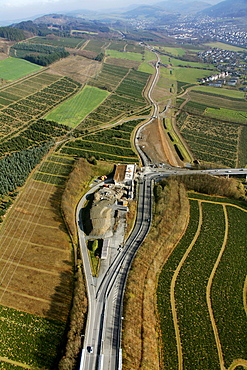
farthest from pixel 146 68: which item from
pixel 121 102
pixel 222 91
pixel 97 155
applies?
pixel 97 155

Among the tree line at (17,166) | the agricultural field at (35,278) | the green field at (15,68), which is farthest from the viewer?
the green field at (15,68)

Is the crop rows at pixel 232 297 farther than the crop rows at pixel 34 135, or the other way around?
the crop rows at pixel 34 135

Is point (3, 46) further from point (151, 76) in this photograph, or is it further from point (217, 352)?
point (217, 352)

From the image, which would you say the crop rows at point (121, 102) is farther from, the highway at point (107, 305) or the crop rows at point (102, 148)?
the highway at point (107, 305)

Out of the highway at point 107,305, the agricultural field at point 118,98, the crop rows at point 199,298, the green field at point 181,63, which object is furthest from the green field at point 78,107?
the green field at point 181,63

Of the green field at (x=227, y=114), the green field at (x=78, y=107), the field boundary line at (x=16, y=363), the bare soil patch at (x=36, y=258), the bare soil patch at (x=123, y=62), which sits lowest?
the field boundary line at (x=16, y=363)

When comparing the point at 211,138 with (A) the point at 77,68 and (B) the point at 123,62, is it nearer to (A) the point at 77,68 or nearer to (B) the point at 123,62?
(A) the point at 77,68

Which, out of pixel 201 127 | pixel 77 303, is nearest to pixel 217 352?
pixel 77 303
